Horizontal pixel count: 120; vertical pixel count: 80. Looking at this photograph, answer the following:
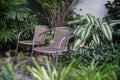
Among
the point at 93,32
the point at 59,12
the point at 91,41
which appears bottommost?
the point at 91,41

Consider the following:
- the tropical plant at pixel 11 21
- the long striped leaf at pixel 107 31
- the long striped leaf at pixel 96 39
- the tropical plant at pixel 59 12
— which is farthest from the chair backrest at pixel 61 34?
the tropical plant at pixel 59 12

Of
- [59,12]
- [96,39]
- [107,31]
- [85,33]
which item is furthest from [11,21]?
[107,31]

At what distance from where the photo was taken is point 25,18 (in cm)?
761

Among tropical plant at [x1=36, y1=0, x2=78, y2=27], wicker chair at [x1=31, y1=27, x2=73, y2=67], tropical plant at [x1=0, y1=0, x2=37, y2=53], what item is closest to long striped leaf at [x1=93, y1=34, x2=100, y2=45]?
wicker chair at [x1=31, y1=27, x2=73, y2=67]

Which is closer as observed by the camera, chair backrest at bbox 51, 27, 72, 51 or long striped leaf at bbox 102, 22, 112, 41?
chair backrest at bbox 51, 27, 72, 51

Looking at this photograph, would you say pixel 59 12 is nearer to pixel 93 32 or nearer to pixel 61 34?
pixel 93 32

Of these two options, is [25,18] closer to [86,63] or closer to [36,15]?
[36,15]

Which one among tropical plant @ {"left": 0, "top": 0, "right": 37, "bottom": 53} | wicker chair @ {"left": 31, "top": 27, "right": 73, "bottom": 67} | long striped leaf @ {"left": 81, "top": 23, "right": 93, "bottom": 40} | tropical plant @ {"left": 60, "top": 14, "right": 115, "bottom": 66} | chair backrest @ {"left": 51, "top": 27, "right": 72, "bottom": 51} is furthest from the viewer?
tropical plant @ {"left": 0, "top": 0, "right": 37, "bottom": 53}

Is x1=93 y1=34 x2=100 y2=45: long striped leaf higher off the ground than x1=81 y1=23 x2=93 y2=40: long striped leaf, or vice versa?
x1=81 y1=23 x2=93 y2=40: long striped leaf

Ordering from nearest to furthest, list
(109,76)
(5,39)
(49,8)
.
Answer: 1. (109,76)
2. (5,39)
3. (49,8)

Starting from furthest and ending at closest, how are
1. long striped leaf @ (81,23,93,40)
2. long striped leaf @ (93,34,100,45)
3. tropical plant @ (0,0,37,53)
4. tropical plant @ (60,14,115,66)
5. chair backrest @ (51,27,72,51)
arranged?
tropical plant @ (0,0,37,53)
long striped leaf @ (93,34,100,45)
long striped leaf @ (81,23,93,40)
chair backrest @ (51,27,72,51)
tropical plant @ (60,14,115,66)

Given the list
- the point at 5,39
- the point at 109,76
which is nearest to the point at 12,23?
the point at 5,39

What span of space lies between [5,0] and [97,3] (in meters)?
2.84

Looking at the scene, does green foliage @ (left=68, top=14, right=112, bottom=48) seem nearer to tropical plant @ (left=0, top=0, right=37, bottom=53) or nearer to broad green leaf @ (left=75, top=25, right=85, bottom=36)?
broad green leaf @ (left=75, top=25, right=85, bottom=36)
